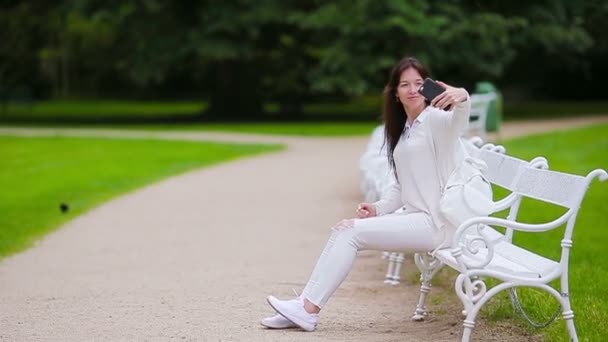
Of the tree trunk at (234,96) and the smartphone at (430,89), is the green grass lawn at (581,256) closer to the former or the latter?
the smartphone at (430,89)

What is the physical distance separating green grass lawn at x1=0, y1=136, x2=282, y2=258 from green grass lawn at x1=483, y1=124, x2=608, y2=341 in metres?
4.62

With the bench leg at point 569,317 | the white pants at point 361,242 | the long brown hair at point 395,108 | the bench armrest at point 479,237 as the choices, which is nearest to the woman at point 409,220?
the white pants at point 361,242

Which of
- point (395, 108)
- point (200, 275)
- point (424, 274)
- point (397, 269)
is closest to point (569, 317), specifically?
point (424, 274)

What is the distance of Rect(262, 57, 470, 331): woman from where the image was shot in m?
6.09

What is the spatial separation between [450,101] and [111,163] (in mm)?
14108

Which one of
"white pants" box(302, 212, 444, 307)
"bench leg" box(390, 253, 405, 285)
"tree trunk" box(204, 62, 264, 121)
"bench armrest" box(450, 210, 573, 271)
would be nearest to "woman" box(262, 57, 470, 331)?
"white pants" box(302, 212, 444, 307)

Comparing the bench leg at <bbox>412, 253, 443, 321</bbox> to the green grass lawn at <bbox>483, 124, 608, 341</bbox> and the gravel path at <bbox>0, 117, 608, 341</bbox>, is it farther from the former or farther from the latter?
the green grass lawn at <bbox>483, 124, 608, 341</bbox>

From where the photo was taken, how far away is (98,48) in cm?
5188

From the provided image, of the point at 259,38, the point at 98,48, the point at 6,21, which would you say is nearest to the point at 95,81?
the point at 98,48

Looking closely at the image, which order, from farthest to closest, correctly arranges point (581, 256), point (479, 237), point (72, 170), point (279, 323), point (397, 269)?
1. point (72, 170)
2. point (581, 256)
3. point (397, 269)
4. point (279, 323)
5. point (479, 237)

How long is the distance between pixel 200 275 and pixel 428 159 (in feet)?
8.83

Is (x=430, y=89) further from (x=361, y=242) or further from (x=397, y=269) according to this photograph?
(x=397, y=269)

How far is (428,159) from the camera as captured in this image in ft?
20.6

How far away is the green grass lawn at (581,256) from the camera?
20.6 feet
